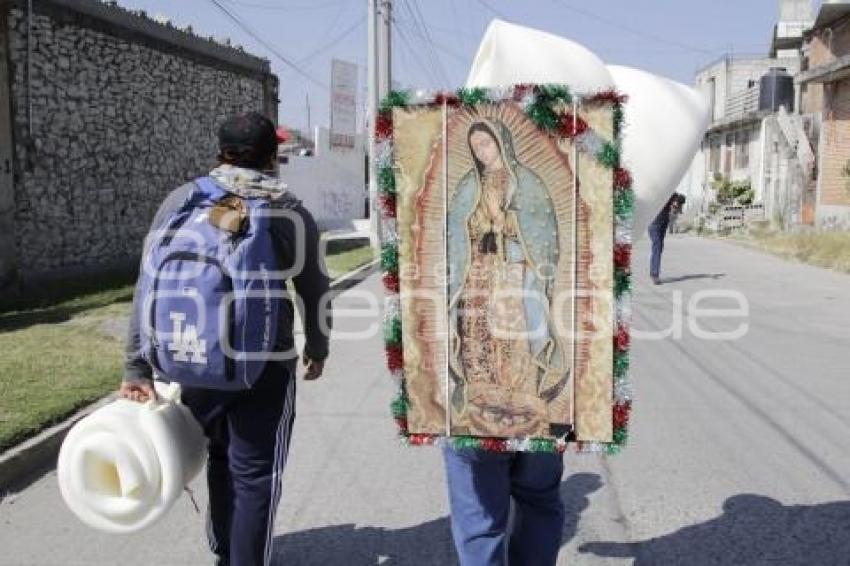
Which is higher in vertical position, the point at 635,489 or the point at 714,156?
the point at 714,156

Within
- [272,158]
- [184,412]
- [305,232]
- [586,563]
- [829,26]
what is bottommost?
[586,563]

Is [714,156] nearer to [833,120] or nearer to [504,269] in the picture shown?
[833,120]

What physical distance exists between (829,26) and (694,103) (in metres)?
29.5

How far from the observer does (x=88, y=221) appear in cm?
1345

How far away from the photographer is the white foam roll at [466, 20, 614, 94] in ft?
8.07

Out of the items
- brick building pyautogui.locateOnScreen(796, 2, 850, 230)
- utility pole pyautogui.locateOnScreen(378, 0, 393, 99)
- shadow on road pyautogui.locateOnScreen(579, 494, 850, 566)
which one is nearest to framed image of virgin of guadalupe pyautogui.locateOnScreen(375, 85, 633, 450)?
shadow on road pyautogui.locateOnScreen(579, 494, 850, 566)

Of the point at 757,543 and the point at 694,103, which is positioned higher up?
the point at 694,103

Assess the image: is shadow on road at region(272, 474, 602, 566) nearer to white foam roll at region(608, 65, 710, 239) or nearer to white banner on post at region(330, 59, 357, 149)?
white foam roll at region(608, 65, 710, 239)

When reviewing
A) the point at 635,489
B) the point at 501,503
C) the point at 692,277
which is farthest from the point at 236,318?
the point at 692,277

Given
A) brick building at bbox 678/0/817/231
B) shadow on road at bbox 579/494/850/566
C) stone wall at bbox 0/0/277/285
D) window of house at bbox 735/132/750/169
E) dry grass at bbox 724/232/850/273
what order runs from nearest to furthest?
shadow on road at bbox 579/494/850/566 → stone wall at bbox 0/0/277/285 → dry grass at bbox 724/232/850/273 → brick building at bbox 678/0/817/231 → window of house at bbox 735/132/750/169

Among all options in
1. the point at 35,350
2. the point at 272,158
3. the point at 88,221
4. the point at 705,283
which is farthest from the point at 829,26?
the point at 272,158

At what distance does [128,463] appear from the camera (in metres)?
2.79

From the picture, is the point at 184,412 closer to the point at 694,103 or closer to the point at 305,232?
the point at 305,232

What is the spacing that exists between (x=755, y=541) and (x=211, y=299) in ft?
8.45
